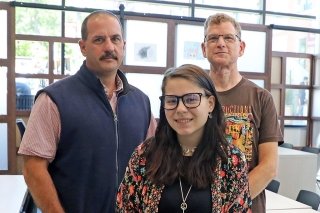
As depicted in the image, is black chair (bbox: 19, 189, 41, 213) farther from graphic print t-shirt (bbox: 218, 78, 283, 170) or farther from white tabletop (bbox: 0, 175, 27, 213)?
graphic print t-shirt (bbox: 218, 78, 283, 170)

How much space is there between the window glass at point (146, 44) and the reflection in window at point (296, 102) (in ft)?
9.81

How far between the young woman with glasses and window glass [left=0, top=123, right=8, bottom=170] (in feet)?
15.4

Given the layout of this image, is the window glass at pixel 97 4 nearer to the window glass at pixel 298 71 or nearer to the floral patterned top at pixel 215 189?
the window glass at pixel 298 71

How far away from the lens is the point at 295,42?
7551mm

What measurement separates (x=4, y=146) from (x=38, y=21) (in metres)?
2.01

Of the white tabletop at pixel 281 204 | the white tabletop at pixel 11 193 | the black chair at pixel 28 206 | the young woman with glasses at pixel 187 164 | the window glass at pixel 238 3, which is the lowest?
the white tabletop at pixel 281 204

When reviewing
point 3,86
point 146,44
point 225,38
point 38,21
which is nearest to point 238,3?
point 146,44

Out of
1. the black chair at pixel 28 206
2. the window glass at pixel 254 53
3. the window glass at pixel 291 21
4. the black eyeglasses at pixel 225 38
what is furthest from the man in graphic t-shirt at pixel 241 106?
the window glass at pixel 291 21

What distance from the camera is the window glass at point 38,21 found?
217 inches

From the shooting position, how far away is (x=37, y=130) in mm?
1467

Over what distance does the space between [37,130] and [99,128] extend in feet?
0.83

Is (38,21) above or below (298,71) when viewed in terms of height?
above

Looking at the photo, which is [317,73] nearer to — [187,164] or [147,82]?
[147,82]

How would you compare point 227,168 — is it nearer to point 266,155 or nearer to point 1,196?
point 266,155
